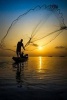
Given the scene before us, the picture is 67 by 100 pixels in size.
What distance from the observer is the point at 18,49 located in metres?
42.6

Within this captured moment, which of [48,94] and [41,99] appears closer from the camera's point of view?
[41,99]

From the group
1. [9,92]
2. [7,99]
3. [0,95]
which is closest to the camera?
[7,99]

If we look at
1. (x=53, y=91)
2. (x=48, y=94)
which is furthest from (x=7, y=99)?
(x=53, y=91)

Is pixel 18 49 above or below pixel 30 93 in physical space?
above

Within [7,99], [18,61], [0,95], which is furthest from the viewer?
[18,61]

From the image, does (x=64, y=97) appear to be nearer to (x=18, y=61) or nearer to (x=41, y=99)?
(x=41, y=99)

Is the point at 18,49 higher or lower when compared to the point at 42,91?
higher

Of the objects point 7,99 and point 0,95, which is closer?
point 7,99

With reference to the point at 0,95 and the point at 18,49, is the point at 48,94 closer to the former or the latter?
the point at 0,95

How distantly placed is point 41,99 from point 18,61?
32941mm

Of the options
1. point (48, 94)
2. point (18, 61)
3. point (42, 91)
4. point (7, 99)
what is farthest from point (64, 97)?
point (18, 61)

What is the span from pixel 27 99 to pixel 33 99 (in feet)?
0.83

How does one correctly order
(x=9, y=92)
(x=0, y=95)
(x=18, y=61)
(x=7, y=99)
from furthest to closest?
1. (x=18, y=61)
2. (x=9, y=92)
3. (x=0, y=95)
4. (x=7, y=99)

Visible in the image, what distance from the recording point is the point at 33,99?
8.80 m
